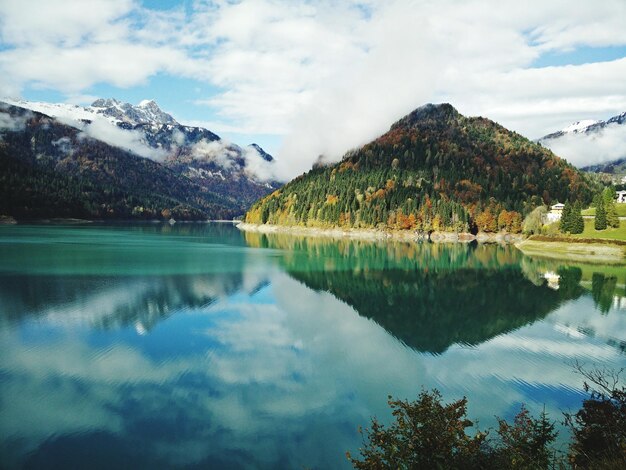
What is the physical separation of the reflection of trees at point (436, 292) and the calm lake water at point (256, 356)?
1.16 ft


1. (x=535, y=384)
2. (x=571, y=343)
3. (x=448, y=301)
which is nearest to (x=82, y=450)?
(x=535, y=384)

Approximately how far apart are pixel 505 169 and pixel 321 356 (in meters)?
180

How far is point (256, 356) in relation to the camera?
26.9 m

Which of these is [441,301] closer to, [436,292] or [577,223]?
[436,292]

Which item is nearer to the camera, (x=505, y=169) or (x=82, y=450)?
(x=82, y=450)

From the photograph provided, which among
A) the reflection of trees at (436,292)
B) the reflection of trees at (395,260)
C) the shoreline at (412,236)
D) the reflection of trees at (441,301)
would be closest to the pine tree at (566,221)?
the reflection of trees at (395,260)

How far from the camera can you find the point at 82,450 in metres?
15.4

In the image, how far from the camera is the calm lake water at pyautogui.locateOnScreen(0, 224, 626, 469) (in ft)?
54.3

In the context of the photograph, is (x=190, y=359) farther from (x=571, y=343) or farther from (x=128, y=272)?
(x=128, y=272)

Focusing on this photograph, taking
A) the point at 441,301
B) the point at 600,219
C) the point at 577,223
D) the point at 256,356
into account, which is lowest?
the point at 256,356

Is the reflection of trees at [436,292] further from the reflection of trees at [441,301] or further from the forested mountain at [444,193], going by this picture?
the forested mountain at [444,193]

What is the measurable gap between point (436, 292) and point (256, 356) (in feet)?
94.0

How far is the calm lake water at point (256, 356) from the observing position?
16.5 m

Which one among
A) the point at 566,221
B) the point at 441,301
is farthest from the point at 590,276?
the point at 566,221
